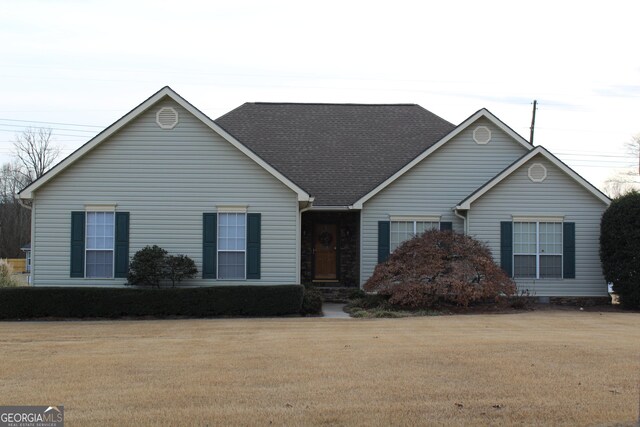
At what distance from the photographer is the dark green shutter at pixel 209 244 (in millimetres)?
21203

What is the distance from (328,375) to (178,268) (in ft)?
36.3

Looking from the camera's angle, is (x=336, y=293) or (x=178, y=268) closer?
(x=178, y=268)

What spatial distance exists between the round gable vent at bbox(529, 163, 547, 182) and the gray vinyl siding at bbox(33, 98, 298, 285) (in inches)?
291

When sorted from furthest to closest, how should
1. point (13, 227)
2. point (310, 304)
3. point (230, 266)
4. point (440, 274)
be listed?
point (13, 227) → point (230, 266) → point (440, 274) → point (310, 304)

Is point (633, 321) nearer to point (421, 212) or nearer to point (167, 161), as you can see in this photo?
point (421, 212)

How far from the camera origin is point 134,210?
21250 mm

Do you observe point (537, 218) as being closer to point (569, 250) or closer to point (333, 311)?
point (569, 250)

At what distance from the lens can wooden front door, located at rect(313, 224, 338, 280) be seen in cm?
2562

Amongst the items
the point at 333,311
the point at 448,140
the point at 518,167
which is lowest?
the point at 333,311

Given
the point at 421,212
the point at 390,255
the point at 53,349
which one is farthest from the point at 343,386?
the point at 421,212

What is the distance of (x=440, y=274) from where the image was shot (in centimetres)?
2103

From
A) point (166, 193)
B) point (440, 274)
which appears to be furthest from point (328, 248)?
point (166, 193)

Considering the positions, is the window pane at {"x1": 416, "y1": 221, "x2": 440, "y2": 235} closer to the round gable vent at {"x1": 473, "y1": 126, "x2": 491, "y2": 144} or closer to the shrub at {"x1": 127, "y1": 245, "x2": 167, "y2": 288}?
the round gable vent at {"x1": 473, "y1": 126, "x2": 491, "y2": 144}

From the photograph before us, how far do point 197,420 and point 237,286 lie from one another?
12.2m
